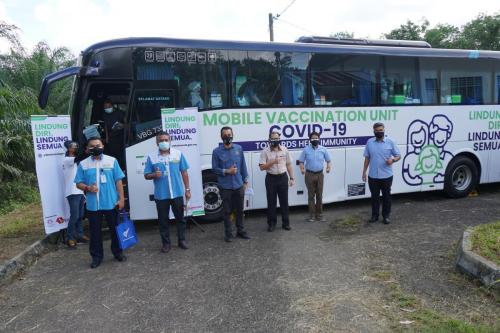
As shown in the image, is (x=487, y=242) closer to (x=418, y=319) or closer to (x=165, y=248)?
(x=418, y=319)

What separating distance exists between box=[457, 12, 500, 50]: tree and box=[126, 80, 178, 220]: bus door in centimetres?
2239

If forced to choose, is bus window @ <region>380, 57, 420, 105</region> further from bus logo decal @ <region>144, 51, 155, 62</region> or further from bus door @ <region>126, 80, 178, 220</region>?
bus logo decal @ <region>144, 51, 155, 62</region>

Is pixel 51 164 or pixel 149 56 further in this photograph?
pixel 149 56

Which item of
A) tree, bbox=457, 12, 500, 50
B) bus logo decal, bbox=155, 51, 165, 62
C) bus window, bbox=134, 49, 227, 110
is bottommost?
bus window, bbox=134, 49, 227, 110

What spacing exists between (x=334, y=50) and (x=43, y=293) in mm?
6524

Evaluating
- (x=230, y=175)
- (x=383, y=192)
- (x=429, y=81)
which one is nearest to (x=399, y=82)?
(x=429, y=81)

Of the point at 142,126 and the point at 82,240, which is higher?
the point at 142,126

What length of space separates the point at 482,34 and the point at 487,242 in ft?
74.8

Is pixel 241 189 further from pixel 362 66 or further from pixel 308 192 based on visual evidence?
pixel 362 66

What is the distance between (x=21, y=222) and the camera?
27.0 feet

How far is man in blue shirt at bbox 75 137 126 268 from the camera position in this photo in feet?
18.7

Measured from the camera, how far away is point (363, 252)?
5984 mm

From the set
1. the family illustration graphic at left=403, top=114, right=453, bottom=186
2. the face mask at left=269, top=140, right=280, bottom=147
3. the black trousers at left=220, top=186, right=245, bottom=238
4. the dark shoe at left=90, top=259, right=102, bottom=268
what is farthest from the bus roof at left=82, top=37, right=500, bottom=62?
the dark shoe at left=90, top=259, right=102, bottom=268

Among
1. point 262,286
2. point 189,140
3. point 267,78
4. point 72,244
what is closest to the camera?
point 262,286
